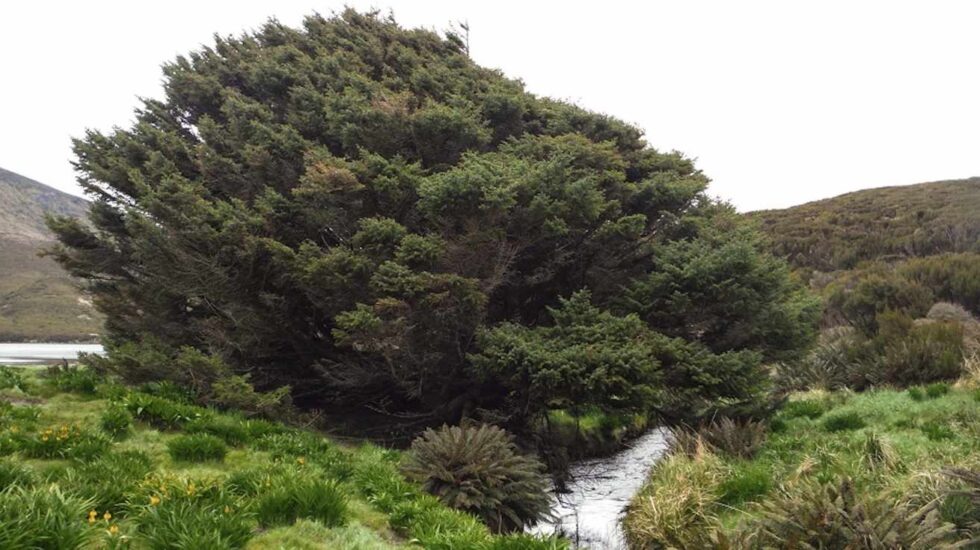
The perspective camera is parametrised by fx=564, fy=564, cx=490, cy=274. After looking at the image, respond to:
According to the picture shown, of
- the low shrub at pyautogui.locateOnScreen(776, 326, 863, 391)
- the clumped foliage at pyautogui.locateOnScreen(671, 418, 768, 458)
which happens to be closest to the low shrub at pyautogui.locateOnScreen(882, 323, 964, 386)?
the low shrub at pyautogui.locateOnScreen(776, 326, 863, 391)

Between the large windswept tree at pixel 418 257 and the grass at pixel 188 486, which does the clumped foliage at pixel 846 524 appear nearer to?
the grass at pixel 188 486

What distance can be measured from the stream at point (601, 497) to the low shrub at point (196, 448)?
4.02 m

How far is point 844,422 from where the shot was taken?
9.89 m

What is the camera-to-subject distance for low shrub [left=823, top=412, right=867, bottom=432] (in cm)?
965

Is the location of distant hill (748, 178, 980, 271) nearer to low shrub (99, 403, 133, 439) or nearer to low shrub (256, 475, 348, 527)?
low shrub (256, 475, 348, 527)

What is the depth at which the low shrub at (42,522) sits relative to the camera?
11.5 feet

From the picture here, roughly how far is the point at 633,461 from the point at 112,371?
10221 mm

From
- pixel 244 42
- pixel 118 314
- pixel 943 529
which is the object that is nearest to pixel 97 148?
pixel 118 314

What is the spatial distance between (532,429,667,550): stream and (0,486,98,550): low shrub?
4.85 m

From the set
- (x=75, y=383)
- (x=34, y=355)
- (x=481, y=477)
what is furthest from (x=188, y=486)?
(x=34, y=355)

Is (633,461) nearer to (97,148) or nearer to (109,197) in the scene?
(109,197)

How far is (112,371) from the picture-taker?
9625mm

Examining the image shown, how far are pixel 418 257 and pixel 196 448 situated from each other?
4.60m

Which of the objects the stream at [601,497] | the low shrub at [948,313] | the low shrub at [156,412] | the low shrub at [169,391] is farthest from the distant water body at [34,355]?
the low shrub at [948,313]
